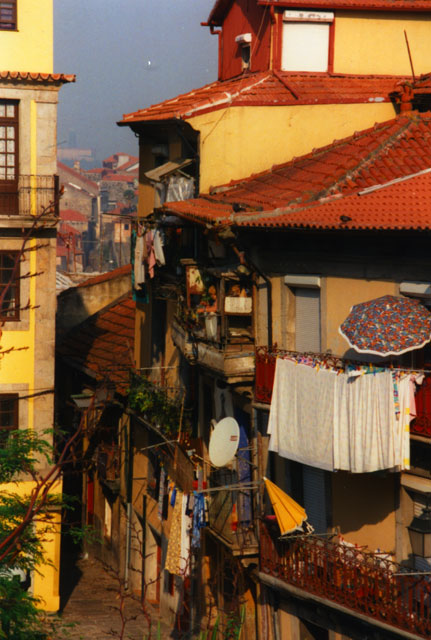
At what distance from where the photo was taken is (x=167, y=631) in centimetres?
3419

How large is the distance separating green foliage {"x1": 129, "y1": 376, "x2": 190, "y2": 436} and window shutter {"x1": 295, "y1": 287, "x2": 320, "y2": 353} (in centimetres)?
774

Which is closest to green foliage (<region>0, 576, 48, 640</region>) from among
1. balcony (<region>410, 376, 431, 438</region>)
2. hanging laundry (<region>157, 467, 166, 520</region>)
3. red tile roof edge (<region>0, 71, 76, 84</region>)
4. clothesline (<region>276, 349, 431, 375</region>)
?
balcony (<region>410, 376, 431, 438</region>)

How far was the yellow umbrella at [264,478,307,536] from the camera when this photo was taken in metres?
23.4

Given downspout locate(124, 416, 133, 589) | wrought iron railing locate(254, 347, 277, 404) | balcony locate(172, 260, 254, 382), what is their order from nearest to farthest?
wrought iron railing locate(254, 347, 277, 404) → balcony locate(172, 260, 254, 382) → downspout locate(124, 416, 133, 589)

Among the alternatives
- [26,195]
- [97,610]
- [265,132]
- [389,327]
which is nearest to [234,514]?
[389,327]

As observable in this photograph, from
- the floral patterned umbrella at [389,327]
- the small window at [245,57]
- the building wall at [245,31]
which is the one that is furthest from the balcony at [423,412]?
the small window at [245,57]

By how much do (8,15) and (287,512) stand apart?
58.6 feet

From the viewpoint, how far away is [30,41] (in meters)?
34.0

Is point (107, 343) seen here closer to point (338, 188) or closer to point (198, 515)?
point (198, 515)

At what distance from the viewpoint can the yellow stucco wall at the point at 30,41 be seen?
111ft

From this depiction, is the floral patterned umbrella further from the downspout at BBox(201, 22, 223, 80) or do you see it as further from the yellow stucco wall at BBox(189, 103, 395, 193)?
the downspout at BBox(201, 22, 223, 80)

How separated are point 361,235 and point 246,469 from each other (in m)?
7.03

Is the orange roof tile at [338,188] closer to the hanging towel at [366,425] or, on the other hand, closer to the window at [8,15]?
the hanging towel at [366,425]

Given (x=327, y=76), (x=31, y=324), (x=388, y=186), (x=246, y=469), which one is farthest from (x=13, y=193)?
(x=388, y=186)
